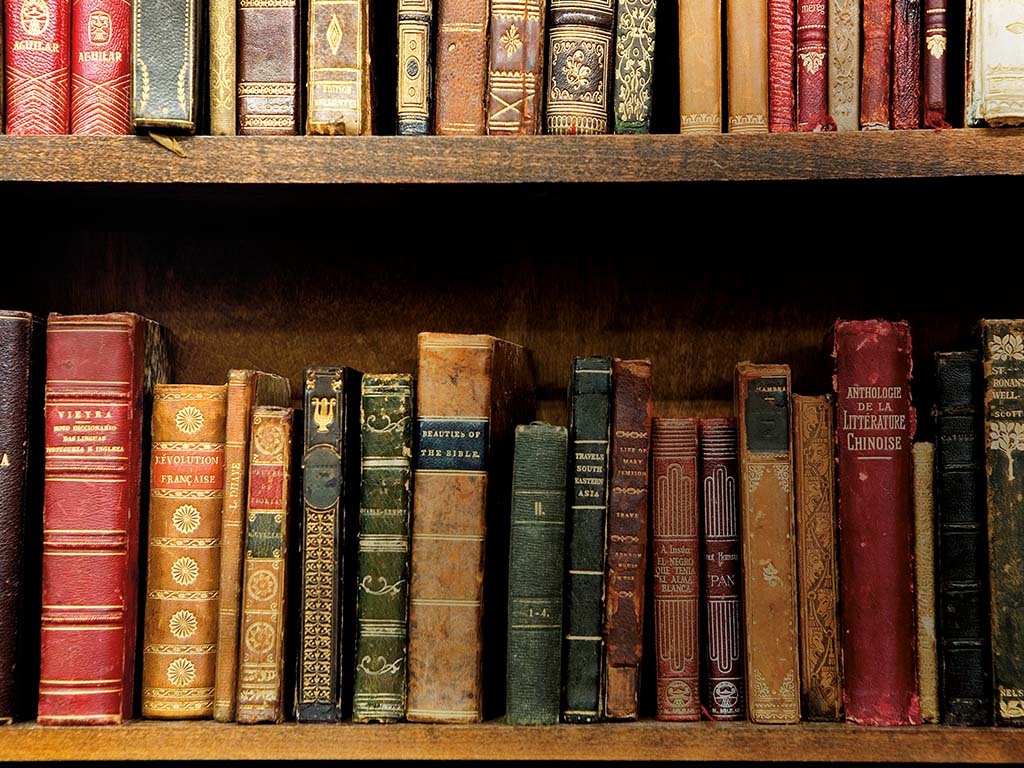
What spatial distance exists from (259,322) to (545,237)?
287 mm

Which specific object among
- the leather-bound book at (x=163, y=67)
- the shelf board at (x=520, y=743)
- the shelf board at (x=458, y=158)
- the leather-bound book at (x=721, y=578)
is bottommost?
the shelf board at (x=520, y=743)

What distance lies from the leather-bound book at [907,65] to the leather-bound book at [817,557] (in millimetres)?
222

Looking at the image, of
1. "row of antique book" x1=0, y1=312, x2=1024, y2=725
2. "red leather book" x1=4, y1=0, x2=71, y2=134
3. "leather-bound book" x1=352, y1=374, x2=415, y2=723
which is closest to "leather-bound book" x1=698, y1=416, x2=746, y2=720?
"row of antique book" x1=0, y1=312, x2=1024, y2=725

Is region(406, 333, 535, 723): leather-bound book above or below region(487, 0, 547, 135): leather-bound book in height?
below

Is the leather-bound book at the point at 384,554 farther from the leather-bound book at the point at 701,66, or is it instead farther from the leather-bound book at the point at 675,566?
the leather-bound book at the point at 701,66

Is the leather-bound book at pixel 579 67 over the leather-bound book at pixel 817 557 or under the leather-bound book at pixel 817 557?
over

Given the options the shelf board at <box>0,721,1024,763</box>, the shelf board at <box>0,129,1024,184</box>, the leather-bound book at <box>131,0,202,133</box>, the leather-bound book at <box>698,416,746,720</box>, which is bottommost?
the shelf board at <box>0,721,1024,763</box>

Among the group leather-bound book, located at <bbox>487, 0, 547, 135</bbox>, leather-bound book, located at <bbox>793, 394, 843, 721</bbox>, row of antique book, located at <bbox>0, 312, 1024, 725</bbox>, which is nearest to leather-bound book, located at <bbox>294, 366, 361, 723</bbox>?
row of antique book, located at <bbox>0, 312, 1024, 725</bbox>

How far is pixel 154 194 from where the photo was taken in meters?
0.93

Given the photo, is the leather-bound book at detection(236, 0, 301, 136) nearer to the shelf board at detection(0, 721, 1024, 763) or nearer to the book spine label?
the book spine label

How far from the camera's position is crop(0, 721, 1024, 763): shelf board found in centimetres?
82

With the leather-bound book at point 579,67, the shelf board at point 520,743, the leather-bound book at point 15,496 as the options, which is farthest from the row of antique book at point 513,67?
the shelf board at point 520,743

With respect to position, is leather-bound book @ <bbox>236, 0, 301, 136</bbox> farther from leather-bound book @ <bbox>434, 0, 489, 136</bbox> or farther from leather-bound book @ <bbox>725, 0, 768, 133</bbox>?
leather-bound book @ <bbox>725, 0, 768, 133</bbox>

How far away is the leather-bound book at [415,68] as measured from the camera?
0.86m
